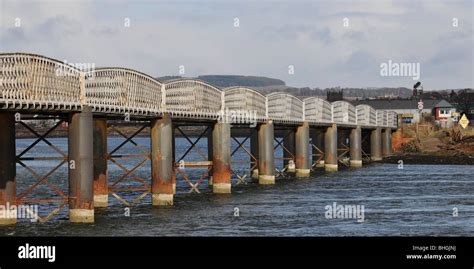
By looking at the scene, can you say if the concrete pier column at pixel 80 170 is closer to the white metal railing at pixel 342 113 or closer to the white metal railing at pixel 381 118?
the white metal railing at pixel 342 113

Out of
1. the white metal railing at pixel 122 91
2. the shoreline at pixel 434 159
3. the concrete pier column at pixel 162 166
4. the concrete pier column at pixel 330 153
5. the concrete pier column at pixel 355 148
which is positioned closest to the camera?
the white metal railing at pixel 122 91

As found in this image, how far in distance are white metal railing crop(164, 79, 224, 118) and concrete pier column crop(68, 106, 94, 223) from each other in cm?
1202

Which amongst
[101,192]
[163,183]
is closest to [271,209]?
[163,183]

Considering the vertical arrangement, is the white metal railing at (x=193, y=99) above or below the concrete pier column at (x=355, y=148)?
above

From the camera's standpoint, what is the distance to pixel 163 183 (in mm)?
56250

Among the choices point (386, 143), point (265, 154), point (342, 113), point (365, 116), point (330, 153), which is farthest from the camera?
point (386, 143)

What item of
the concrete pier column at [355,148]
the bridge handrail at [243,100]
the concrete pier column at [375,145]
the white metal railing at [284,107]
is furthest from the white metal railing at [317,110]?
the concrete pier column at [375,145]

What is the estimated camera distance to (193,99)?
62.9m

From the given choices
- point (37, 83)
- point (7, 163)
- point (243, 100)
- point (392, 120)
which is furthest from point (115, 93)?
point (392, 120)

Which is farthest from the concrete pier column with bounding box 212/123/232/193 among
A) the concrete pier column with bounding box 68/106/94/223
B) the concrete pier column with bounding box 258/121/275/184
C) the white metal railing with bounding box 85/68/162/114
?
the concrete pier column with bounding box 68/106/94/223

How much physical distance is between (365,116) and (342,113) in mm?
11834

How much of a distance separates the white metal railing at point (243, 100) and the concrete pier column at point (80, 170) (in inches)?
953

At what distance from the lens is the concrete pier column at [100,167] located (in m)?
56.3

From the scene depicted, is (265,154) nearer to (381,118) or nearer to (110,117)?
(110,117)
